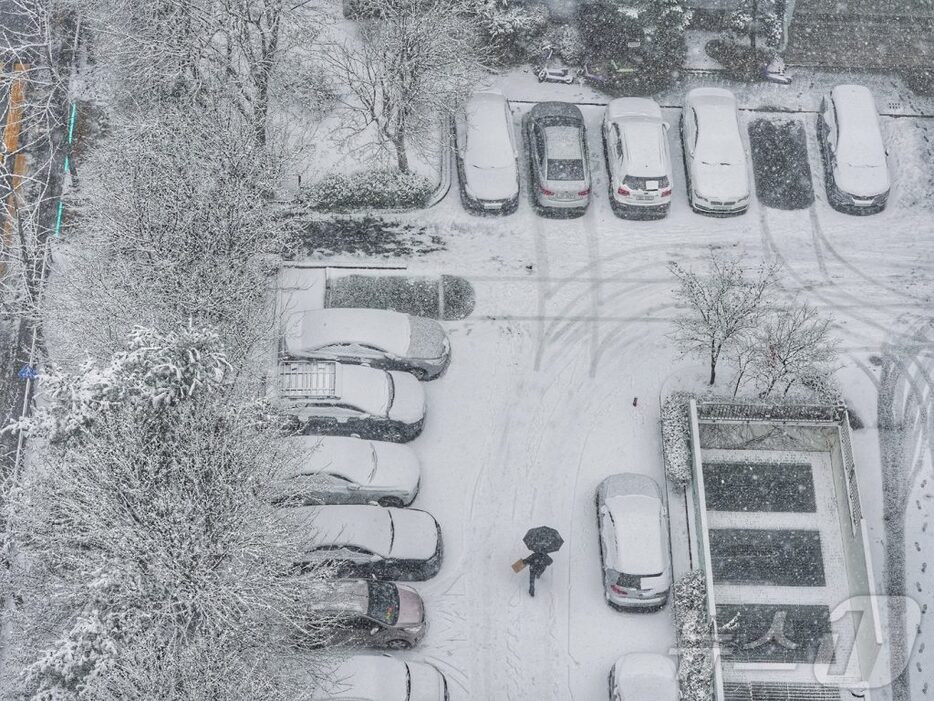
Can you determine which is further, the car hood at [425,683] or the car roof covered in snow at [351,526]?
the car roof covered in snow at [351,526]

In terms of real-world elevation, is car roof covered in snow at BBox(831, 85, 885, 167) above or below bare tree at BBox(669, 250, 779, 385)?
above

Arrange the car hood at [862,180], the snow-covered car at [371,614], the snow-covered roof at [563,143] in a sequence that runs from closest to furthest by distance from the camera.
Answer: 1. the snow-covered car at [371,614]
2. the snow-covered roof at [563,143]
3. the car hood at [862,180]

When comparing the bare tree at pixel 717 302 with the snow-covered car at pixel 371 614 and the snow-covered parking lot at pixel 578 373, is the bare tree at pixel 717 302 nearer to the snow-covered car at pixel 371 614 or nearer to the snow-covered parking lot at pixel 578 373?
the snow-covered parking lot at pixel 578 373

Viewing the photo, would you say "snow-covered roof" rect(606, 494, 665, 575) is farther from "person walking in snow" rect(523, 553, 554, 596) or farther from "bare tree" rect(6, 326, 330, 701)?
"bare tree" rect(6, 326, 330, 701)

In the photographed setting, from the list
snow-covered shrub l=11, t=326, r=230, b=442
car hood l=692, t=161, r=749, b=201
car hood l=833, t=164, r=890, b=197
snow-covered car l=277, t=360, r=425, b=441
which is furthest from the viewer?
car hood l=833, t=164, r=890, b=197

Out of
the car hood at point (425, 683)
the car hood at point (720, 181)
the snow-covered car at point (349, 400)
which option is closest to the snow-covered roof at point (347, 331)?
the snow-covered car at point (349, 400)

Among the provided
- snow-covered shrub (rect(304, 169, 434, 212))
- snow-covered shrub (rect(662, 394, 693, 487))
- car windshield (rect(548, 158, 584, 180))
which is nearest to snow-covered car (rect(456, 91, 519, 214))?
car windshield (rect(548, 158, 584, 180))
